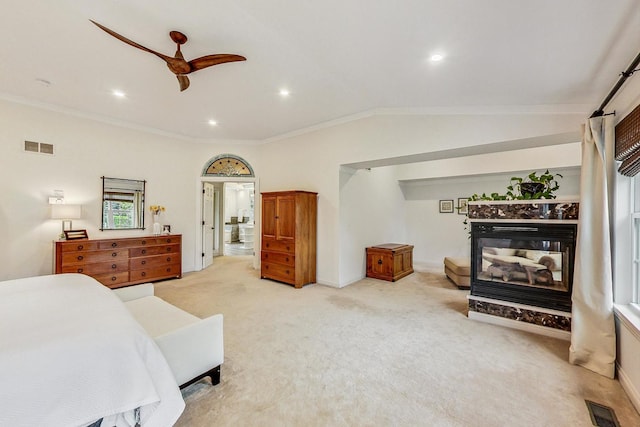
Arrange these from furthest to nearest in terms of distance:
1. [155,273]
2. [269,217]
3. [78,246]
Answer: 1. [269,217]
2. [155,273]
3. [78,246]

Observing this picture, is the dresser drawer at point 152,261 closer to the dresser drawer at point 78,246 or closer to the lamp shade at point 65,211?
the dresser drawer at point 78,246

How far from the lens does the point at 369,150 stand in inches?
171

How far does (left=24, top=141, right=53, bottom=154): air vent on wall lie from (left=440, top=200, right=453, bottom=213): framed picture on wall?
798cm

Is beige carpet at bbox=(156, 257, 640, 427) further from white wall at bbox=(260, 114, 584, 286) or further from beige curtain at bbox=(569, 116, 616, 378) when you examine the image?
white wall at bbox=(260, 114, 584, 286)

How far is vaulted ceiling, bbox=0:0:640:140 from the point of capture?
1.98 metres

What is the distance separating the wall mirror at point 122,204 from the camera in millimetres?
4730

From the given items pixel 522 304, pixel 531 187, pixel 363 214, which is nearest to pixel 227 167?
pixel 363 214

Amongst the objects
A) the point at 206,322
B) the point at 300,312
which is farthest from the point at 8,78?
the point at 300,312

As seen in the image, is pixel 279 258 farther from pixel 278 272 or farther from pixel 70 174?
pixel 70 174

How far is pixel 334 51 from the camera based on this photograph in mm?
2617

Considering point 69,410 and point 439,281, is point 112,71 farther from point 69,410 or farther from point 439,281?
point 439,281

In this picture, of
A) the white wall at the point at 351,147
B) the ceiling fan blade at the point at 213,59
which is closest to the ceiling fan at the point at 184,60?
the ceiling fan blade at the point at 213,59

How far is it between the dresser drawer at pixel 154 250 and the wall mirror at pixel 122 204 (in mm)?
611

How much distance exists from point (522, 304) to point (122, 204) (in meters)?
6.40
